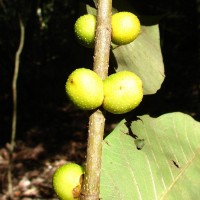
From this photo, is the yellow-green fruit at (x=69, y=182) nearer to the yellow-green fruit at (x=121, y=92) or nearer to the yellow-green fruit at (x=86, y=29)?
the yellow-green fruit at (x=121, y=92)

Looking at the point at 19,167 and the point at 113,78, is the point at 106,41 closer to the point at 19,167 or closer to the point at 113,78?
the point at 113,78

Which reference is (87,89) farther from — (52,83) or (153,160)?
(52,83)

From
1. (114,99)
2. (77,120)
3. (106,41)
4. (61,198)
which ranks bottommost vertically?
(61,198)

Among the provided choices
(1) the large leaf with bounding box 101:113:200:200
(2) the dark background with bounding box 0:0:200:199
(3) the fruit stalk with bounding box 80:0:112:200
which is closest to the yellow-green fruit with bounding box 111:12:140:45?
(3) the fruit stalk with bounding box 80:0:112:200

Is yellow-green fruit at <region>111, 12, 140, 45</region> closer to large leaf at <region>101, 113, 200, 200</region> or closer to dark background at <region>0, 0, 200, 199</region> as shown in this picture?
large leaf at <region>101, 113, 200, 200</region>

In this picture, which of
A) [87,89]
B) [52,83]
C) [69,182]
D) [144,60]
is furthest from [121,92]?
[52,83]

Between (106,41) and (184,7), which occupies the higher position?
(184,7)

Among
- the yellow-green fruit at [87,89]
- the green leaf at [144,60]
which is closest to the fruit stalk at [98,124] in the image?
the yellow-green fruit at [87,89]

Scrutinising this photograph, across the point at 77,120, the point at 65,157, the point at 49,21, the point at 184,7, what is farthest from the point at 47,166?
the point at 49,21
